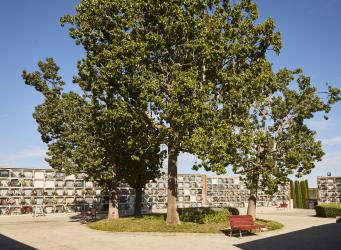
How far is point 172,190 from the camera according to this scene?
23125mm

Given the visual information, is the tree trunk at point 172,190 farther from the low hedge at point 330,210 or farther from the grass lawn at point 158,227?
the low hedge at point 330,210

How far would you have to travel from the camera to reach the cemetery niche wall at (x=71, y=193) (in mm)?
36469

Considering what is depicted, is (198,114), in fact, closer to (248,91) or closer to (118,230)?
(248,91)

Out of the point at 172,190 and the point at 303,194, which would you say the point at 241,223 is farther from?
the point at 303,194

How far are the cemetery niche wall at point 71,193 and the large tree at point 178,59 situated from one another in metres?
13.7

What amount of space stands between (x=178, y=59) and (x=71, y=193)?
22.3 metres

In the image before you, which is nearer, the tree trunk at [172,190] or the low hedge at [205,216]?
the tree trunk at [172,190]

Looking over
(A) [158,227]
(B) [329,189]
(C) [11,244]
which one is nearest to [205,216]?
(A) [158,227]

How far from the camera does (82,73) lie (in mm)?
25453

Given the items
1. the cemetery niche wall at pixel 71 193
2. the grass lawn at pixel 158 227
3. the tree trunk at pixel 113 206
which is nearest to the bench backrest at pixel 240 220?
the grass lawn at pixel 158 227

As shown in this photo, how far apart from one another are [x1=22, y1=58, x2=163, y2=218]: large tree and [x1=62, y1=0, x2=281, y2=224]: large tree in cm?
122

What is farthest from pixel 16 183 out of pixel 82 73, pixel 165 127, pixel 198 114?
pixel 198 114

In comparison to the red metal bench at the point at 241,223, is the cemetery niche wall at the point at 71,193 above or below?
above

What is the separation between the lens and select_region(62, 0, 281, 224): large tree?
20.7 metres
